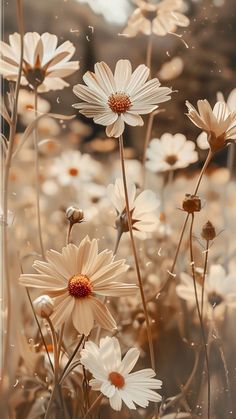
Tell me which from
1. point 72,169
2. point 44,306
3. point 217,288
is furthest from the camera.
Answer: point 72,169

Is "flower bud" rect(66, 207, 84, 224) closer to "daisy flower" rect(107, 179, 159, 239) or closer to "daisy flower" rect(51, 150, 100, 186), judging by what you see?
"daisy flower" rect(107, 179, 159, 239)

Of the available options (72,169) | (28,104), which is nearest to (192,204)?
(28,104)

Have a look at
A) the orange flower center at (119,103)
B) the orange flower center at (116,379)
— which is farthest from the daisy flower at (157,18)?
the orange flower center at (116,379)

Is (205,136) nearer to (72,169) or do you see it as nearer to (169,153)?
(169,153)

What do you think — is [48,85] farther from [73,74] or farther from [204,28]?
[204,28]

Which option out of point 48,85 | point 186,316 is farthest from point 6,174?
point 186,316

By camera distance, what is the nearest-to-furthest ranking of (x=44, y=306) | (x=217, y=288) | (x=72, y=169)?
(x=44, y=306) → (x=217, y=288) → (x=72, y=169)

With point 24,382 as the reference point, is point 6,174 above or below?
above
